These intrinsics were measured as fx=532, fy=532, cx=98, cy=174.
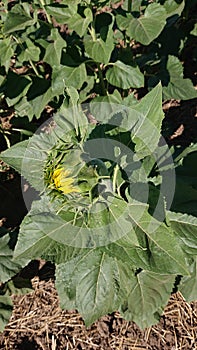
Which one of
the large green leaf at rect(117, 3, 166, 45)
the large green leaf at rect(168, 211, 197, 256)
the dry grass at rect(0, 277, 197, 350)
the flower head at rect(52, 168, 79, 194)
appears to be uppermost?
the flower head at rect(52, 168, 79, 194)

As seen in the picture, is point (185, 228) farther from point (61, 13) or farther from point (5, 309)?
point (61, 13)

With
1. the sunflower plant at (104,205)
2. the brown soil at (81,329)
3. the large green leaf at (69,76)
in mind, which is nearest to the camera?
the sunflower plant at (104,205)

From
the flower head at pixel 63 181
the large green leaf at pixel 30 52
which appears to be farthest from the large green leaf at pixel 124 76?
the flower head at pixel 63 181

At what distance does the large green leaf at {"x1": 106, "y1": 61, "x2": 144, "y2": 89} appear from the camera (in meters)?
2.98

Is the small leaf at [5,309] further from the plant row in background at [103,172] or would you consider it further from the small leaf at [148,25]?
the small leaf at [148,25]

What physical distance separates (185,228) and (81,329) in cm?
111

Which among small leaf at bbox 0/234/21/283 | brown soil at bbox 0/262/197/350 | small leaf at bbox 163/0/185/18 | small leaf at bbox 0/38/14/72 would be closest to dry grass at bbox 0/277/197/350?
brown soil at bbox 0/262/197/350

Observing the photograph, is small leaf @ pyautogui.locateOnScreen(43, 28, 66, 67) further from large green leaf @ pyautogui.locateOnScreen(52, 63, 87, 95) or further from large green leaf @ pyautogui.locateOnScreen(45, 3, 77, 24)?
large green leaf @ pyautogui.locateOnScreen(45, 3, 77, 24)

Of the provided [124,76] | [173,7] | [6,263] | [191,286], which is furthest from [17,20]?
[191,286]

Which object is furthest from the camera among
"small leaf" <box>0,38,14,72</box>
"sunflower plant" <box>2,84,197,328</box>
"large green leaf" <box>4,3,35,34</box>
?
"small leaf" <box>0,38,14,72</box>

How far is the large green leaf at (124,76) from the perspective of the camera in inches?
117

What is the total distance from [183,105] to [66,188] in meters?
2.18

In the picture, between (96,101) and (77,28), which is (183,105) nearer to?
(96,101)

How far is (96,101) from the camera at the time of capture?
3.11 metres
